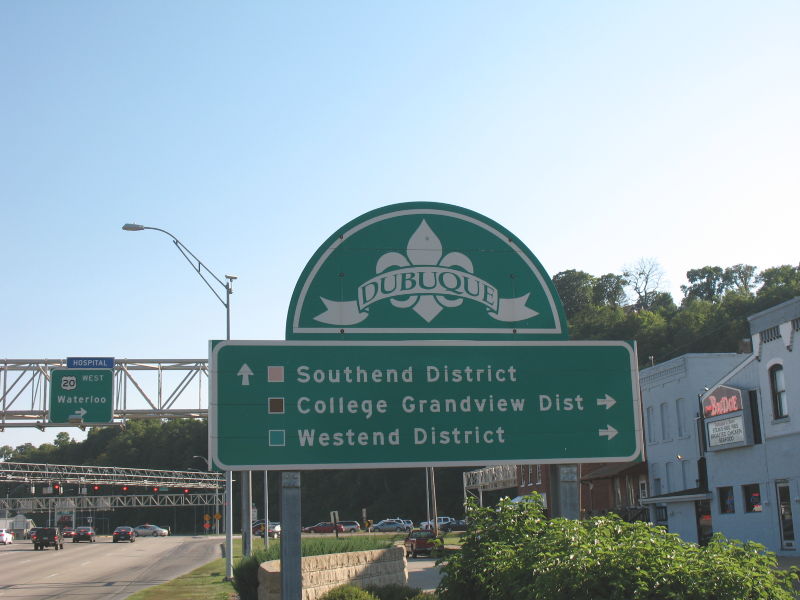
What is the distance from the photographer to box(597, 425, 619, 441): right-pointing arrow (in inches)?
314

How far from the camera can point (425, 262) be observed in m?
8.30

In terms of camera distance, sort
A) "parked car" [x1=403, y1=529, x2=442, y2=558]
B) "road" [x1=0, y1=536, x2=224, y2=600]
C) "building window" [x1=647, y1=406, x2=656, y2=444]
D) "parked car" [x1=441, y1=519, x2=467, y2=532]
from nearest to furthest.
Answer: "road" [x1=0, y1=536, x2=224, y2=600] < "building window" [x1=647, y1=406, x2=656, y2=444] < "parked car" [x1=403, y1=529, x2=442, y2=558] < "parked car" [x1=441, y1=519, x2=467, y2=532]

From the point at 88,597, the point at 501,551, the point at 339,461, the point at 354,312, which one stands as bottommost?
the point at 88,597

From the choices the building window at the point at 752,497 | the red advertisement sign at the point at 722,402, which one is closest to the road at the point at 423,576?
the building window at the point at 752,497

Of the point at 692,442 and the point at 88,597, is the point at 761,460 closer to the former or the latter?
the point at 692,442

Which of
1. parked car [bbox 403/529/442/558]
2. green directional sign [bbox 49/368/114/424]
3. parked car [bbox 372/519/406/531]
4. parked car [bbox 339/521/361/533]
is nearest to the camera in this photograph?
green directional sign [bbox 49/368/114/424]

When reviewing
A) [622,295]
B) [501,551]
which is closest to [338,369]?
[501,551]

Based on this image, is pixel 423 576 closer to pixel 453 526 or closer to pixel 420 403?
pixel 420 403

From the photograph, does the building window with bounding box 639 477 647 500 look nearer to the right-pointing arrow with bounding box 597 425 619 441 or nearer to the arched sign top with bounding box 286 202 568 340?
the right-pointing arrow with bounding box 597 425 619 441

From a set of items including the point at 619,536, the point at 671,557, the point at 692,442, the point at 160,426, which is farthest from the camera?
the point at 160,426

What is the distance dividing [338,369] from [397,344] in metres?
0.56

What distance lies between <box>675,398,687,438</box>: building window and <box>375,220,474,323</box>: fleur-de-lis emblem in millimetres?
33442

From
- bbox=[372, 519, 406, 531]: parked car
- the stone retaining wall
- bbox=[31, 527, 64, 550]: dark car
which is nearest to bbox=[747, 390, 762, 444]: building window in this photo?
the stone retaining wall

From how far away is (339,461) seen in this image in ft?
24.6
